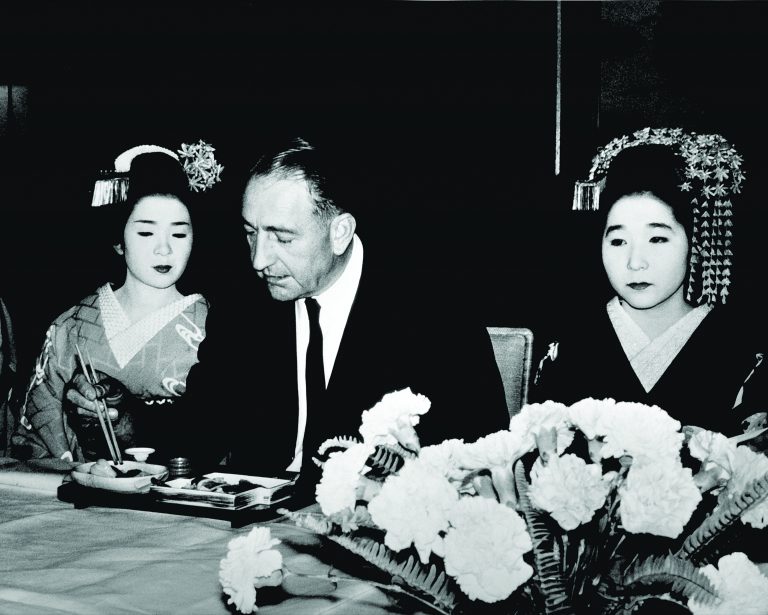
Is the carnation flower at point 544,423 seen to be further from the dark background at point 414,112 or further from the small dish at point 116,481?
the dark background at point 414,112

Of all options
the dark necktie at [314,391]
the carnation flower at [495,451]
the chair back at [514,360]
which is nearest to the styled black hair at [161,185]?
the dark necktie at [314,391]

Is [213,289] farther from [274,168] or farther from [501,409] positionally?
[501,409]

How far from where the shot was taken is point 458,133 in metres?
2.39

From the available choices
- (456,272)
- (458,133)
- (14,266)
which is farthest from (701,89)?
(14,266)

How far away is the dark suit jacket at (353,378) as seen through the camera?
218 cm

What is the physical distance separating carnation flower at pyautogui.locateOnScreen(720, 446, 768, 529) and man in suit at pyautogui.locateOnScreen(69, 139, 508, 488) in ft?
4.39

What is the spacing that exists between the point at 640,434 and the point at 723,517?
12cm

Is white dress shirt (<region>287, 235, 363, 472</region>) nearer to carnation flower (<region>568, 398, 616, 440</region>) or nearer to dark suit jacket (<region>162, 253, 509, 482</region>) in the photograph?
dark suit jacket (<region>162, 253, 509, 482</region>)

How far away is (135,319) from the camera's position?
2.62m

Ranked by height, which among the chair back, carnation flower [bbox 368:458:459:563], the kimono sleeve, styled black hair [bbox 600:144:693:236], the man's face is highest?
styled black hair [bbox 600:144:693:236]

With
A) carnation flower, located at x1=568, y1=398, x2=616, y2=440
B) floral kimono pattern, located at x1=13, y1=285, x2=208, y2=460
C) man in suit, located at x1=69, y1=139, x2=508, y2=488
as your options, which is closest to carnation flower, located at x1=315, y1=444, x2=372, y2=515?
carnation flower, located at x1=568, y1=398, x2=616, y2=440

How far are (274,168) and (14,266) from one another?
1.23 m

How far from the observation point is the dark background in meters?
2.17

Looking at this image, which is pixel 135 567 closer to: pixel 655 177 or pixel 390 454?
pixel 390 454
